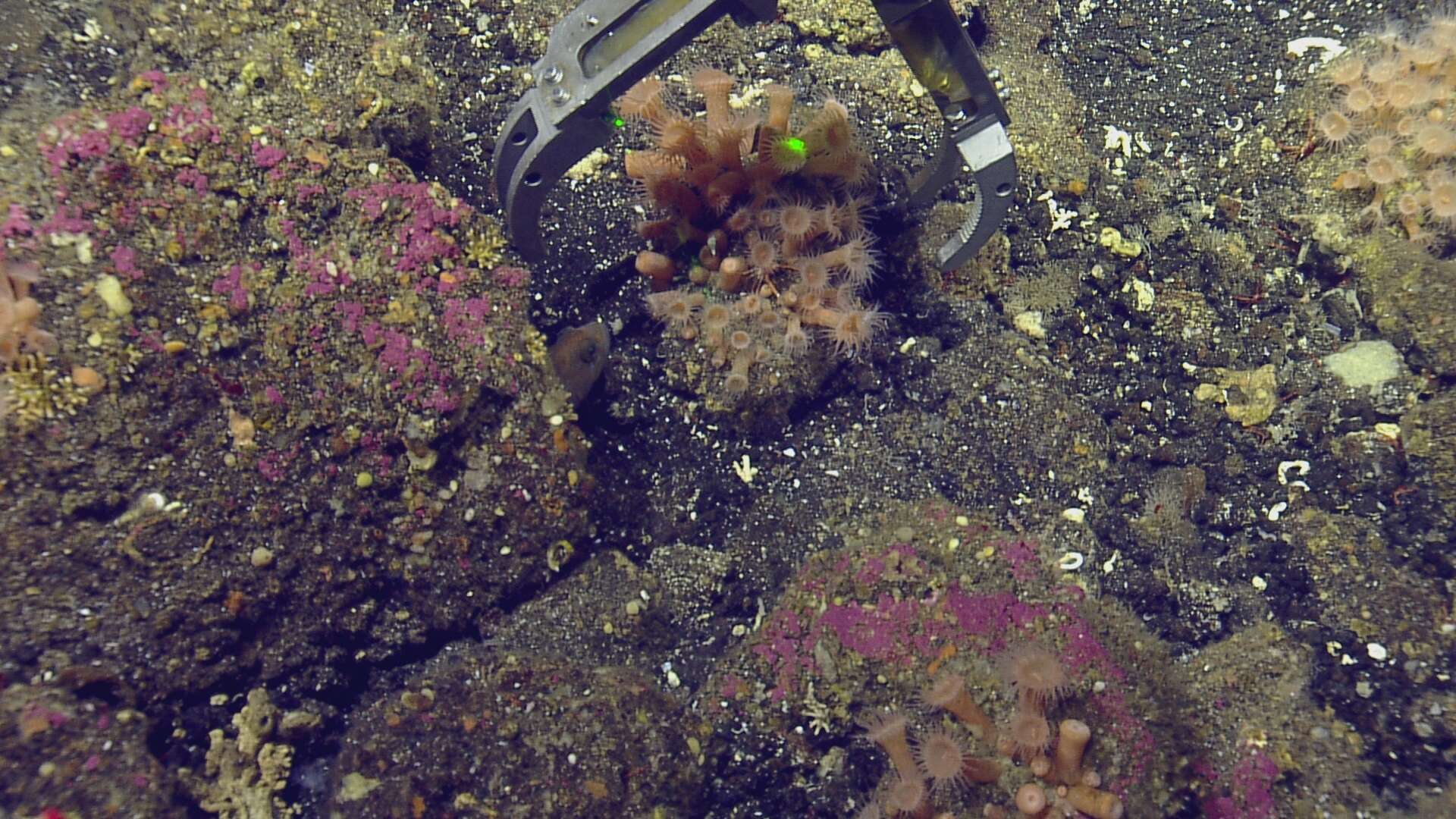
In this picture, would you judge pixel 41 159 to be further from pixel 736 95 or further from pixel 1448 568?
pixel 1448 568

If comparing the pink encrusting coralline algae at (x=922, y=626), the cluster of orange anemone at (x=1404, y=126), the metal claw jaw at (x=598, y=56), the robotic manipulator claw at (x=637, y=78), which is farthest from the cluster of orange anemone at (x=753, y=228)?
the cluster of orange anemone at (x=1404, y=126)

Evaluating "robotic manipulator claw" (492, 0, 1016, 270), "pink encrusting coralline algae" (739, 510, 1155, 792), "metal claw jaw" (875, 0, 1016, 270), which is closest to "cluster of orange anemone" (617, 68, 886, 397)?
"metal claw jaw" (875, 0, 1016, 270)

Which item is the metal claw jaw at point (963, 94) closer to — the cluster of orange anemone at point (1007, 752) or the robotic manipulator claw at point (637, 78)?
the robotic manipulator claw at point (637, 78)

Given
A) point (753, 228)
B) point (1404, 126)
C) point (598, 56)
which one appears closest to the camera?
point (598, 56)

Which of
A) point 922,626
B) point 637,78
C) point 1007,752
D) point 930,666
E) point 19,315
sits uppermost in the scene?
point 19,315

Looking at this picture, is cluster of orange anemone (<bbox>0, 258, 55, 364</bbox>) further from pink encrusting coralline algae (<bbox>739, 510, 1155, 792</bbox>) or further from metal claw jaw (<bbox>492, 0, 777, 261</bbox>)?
pink encrusting coralline algae (<bbox>739, 510, 1155, 792</bbox>)

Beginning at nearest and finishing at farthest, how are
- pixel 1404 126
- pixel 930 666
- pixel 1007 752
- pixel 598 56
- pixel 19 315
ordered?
pixel 598 56
pixel 19 315
pixel 1007 752
pixel 930 666
pixel 1404 126

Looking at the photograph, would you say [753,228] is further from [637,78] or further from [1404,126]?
[1404,126]

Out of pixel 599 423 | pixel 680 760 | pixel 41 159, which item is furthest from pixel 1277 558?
pixel 41 159

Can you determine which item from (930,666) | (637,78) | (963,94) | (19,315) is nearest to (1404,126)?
(963,94)
